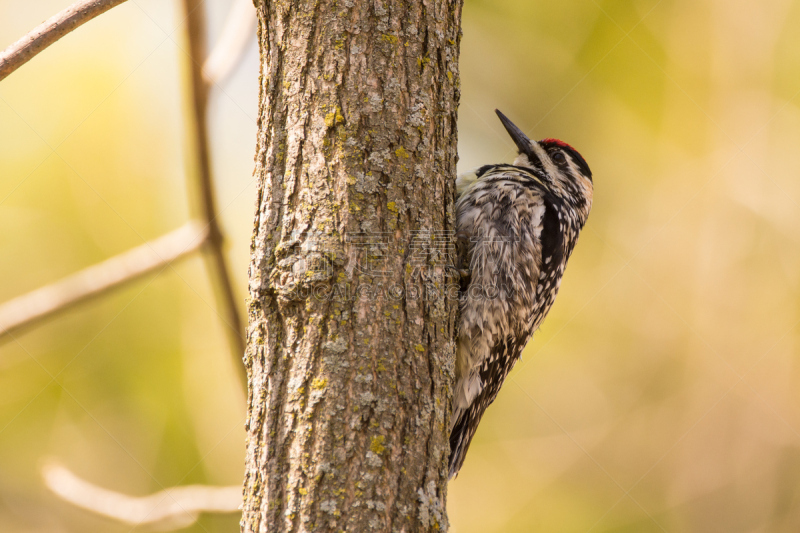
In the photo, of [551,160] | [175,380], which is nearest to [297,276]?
[551,160]

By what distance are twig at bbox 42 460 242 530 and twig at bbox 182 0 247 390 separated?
798mm

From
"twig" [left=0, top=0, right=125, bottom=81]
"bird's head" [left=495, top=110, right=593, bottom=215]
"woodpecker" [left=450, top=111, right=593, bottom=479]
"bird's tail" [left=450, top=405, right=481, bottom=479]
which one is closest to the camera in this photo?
"twig" [left=0, top=0, right=125, bottom=81]

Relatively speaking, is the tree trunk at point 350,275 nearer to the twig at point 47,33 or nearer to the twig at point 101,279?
the twig at point 47,33

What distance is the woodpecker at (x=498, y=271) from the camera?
7.60 ft

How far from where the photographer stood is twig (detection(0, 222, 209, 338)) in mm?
2750

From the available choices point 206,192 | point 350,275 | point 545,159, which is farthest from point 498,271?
point 206,192

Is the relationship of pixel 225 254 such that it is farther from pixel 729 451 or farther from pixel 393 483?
pixel 729 451

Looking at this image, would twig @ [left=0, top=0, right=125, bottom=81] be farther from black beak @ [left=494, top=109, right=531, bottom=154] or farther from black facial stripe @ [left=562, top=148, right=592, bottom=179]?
black facial stripe @ [left=562, top=148, right=592, bottom=179]

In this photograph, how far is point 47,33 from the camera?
1.55 meters

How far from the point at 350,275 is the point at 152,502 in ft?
8.29

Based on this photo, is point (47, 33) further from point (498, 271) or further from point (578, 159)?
point (578, 159)

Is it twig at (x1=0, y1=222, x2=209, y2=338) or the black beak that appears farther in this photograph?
the black beak

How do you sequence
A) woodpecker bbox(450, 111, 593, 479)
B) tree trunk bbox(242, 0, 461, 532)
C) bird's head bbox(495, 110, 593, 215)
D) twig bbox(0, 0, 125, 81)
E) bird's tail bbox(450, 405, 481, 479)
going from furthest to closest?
bird's head bbox(495, 110, 593, 215) < bird's tail bbox(450, 405, 481, 479) < woodpecker bbox(450, 111, 593, 479) < twig bbox(0, 0, 125, 81) < tree trunk bbox(242, 0, 461, 532)

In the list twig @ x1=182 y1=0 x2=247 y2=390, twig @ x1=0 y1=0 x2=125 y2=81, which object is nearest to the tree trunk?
twig @ x1=0 y1=0 x2=125 y2=81
